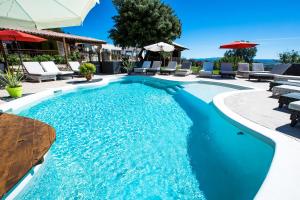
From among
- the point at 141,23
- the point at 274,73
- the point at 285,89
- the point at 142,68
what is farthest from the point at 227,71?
the point at 141,23

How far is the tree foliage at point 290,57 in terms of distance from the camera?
14180 mm

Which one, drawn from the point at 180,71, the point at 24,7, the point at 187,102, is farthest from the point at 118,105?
the point at 180,71

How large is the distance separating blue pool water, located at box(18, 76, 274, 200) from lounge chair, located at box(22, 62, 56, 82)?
515 cm

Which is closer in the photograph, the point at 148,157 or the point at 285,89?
the point at 148,157

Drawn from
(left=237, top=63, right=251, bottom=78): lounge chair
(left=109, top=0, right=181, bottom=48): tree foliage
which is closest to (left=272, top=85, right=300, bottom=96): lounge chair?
(left=237, top=63, right=251, bottom=78): lounge chair

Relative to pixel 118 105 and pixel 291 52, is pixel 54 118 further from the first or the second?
pixel 291 52

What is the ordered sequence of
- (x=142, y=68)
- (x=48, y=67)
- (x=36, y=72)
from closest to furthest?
(x=36, y=72) → (x=48, y=67) → (x=142, y=68)

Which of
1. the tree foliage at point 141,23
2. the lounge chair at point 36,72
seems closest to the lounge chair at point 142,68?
the tree foliage at point 141,23

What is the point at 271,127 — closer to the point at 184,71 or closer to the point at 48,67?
the point at 184,71

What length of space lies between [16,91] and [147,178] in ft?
21.7

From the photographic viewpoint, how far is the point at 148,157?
378 cm

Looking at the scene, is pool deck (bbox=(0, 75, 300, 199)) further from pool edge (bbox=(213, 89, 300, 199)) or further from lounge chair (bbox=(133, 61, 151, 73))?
lounge chair (bbox=(133, 61, 151, 73))

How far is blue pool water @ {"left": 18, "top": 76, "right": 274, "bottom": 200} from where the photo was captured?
2.83m

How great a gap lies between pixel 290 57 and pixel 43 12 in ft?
60.4
